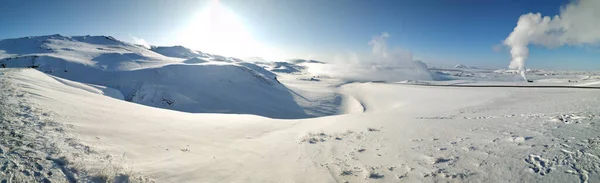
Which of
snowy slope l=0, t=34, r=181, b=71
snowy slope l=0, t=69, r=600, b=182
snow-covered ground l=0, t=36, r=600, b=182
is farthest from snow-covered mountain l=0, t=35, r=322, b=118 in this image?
snowy slope l=0, t=69, r=600, b=182

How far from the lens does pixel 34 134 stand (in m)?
6.15

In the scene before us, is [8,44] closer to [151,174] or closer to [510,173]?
[151,174]

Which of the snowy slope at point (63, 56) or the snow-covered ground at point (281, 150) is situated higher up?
the snowy slope at point (63, 56)

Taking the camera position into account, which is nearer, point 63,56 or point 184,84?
point 184,84

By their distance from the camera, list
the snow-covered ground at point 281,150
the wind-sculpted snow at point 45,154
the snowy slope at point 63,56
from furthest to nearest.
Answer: the snowy slope at point 63,56, the snow-covered ground at point 281,150, the wind-sculpted snow at point 45,154

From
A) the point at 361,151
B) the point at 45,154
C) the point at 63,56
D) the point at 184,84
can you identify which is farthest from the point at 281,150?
the point at 63,56

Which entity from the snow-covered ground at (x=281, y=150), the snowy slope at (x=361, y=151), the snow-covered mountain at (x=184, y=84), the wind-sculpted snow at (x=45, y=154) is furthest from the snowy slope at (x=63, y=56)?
the wind-sculpted snow at (x=45, y=154)

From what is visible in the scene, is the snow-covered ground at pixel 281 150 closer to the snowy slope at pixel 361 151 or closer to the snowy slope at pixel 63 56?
the snowy slope at pixel 361 151

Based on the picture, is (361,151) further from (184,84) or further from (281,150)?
(184,84)

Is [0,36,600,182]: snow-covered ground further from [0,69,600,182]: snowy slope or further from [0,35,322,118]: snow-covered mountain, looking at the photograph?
[0,35,322,118]: snow-covered mountain

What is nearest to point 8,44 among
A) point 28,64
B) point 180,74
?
point 28,64

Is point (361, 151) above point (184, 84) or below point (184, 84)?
below

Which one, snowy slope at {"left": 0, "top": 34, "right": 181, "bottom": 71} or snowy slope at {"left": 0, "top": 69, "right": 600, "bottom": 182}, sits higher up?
snowy slope at {"left": 0, "top": 34, "right": 181, "bottom": 71}

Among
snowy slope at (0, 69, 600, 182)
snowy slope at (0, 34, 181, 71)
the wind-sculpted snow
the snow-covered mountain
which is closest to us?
the wind-sculpted snow
